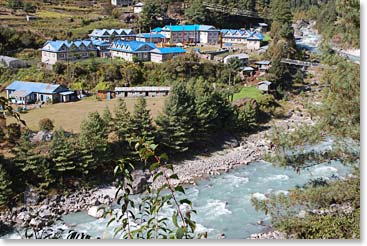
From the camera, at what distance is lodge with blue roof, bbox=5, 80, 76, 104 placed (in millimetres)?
5672

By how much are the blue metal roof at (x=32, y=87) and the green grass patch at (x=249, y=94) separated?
292 centimetres

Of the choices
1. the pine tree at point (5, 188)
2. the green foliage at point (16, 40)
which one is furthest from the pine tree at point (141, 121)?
the green foliage at point (16, 40)

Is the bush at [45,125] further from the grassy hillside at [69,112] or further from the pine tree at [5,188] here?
the pine tree at [5,188]

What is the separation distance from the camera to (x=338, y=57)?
6.64 ft

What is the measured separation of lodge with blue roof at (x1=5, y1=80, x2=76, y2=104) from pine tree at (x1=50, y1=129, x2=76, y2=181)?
147 cm

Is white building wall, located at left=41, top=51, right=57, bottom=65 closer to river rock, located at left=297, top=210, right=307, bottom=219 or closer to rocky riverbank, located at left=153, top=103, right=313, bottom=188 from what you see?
rocky riverbank, located at left=153, top=103, right=313, bottom=188

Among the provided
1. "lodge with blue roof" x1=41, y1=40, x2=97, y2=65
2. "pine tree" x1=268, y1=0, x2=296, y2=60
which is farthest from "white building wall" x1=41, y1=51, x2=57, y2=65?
"pine tree" x1=268, y1=0, x2=296, y2=60

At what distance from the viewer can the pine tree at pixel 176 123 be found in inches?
206

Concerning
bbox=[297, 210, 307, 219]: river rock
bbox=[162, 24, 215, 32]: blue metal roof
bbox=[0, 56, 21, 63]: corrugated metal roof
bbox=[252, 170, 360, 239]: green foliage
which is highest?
bbox=[162, 24, 215, 32]: blue metal roof

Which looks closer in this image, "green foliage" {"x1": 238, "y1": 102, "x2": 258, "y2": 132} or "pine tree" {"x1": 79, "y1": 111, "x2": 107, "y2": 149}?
"pine tree" {"x1": 79, "y1": 111, "x2": 107, "y2": 149}

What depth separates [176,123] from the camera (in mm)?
5285

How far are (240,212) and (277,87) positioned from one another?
4.44m

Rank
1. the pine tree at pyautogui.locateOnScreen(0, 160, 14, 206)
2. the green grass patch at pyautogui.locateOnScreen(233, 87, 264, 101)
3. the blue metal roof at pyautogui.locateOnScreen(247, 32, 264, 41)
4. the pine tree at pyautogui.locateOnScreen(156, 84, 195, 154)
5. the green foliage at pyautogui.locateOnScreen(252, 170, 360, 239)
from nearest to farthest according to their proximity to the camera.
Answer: the green foliage at pyautogui.locateOnScreen(252, 170, 360, 239), the pine tree at pyautogui.locateOnScreen(0, 160, 14, 206), the pine tree at pyautogui.locateOnScreen(156, 84, 195, 154), the green grass patch at pyautogui.locateOnScreen(233, 87, 264, 101), the blue metal roof at pyautogui.locateOnScreen(247, 32, 264, 41)

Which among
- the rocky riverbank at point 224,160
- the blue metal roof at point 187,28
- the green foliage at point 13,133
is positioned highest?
the blue metal roof at point 187,28
